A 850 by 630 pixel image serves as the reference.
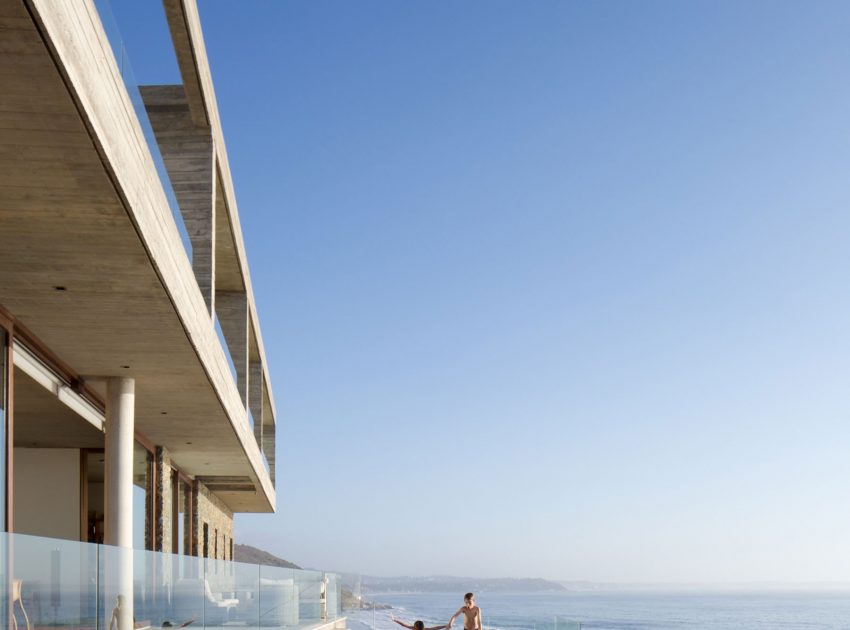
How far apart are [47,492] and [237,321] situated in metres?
4.98

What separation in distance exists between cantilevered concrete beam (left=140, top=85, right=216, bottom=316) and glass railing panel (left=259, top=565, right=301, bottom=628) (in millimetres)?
4406

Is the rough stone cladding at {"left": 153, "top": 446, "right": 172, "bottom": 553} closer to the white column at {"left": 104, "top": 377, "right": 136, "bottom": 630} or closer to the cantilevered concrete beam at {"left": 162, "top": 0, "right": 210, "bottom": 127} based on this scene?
the white column at {"left": 104, "top": 377, "right": 136, "bottom": 630}

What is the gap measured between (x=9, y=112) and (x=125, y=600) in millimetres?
4343

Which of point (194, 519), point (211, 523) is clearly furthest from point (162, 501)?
point (211, 523)

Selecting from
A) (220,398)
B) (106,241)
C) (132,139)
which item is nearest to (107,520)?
(220,398)

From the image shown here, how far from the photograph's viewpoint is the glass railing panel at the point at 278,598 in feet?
53.4

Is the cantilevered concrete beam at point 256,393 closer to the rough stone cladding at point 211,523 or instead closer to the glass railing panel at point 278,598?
the rough stone cladding at point 211,523

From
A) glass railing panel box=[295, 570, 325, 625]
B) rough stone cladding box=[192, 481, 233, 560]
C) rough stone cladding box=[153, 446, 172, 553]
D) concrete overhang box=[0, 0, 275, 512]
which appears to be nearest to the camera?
concrete overhang box=[0, 0, 275, 512]

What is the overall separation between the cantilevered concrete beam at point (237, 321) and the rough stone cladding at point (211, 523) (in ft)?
21.2

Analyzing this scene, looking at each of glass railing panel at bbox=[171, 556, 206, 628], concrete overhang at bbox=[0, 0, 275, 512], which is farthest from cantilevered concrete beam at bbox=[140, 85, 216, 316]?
glass railing panel at bbox=[171, 556, 206, 628]

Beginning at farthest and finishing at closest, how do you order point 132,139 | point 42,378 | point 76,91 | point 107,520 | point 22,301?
point 107,520 → point 42,378 → point 22,301 → point 132,139 → point 76,91

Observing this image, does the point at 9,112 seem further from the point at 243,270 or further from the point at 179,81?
the point at 243,270

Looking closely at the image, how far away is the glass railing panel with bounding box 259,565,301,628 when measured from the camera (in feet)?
53.4

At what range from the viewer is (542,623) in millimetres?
18422
